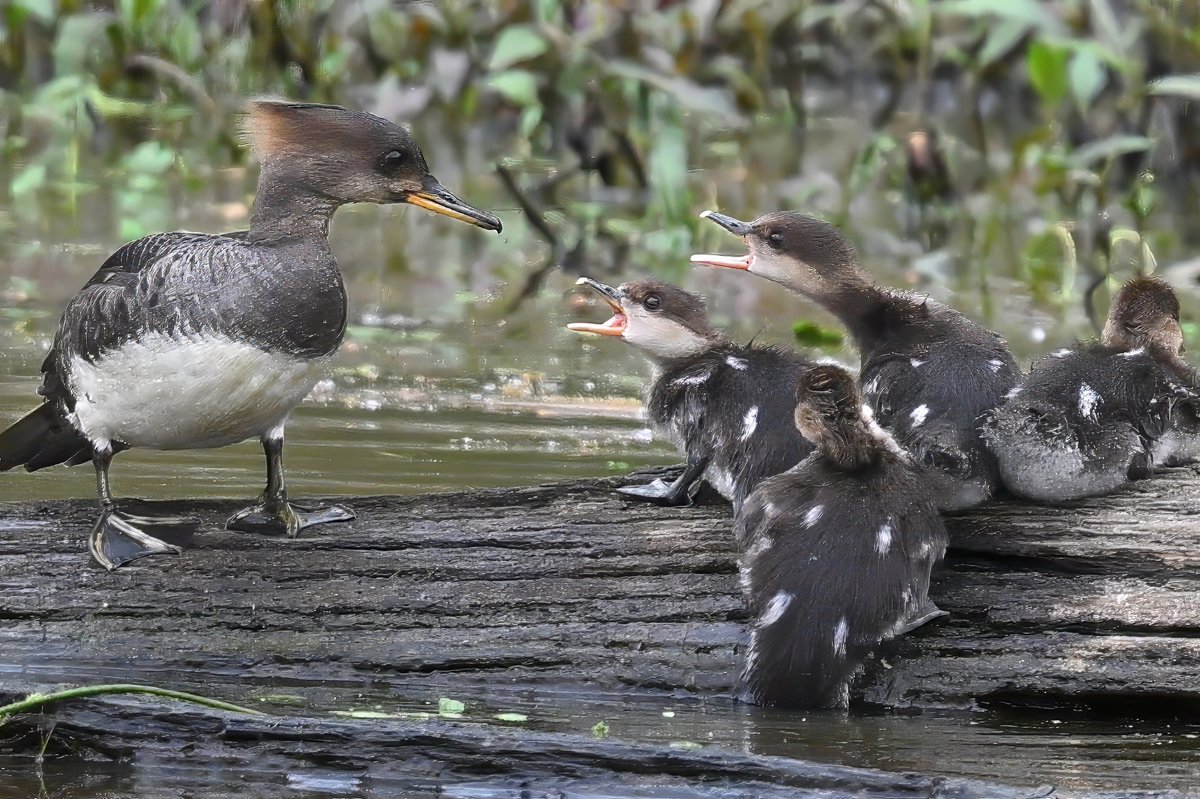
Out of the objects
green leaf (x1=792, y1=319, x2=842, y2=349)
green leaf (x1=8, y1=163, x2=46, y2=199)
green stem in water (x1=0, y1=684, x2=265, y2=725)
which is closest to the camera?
green stem in water (x1=0, y1=684, x2=265, y2=725)

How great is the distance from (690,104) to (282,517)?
21.6ft

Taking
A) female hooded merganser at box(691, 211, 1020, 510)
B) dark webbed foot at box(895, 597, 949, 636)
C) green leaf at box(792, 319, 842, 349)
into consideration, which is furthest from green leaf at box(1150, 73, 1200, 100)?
dark webbed foot at box(895, 597, 949, 636)

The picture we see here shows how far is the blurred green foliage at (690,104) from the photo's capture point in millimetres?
10586

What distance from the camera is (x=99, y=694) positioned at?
13.1 ft

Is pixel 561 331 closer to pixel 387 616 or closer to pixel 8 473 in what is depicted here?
Answer: pixel 8 473

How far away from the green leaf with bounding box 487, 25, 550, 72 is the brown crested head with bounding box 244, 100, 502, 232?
6608 millimetres

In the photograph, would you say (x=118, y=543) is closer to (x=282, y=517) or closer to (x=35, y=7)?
(x=282, y=517)

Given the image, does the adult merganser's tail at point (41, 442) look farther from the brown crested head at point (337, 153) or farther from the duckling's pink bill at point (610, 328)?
the duckling's pink bill at point (610, 328)

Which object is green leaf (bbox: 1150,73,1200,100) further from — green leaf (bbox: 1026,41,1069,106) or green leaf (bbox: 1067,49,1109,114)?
green leaf (bbox: 1026,41,1069,106)

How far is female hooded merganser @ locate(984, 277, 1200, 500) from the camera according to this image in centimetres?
459

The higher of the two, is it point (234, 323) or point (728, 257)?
point (728, 257)

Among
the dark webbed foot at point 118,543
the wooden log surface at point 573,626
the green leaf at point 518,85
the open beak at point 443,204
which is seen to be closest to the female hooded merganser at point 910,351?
the wooden log surface at point 573,626

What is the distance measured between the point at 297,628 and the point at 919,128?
24.7 ft

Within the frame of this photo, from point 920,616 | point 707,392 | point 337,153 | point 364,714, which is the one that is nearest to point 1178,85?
point 707,392
